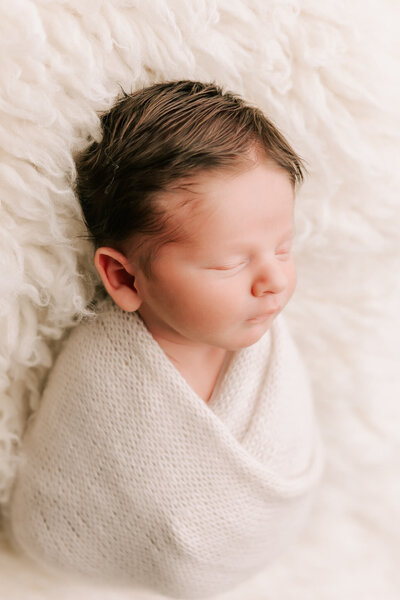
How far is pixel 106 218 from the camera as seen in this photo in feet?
2.22

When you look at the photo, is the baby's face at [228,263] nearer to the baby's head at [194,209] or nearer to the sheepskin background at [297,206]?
the baby's head at [194,209]

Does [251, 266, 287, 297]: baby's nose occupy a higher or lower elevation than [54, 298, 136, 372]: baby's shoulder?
higher

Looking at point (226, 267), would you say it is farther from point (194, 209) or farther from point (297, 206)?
point (297, 206)

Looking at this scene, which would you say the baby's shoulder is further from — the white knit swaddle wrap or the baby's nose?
the baby's nose

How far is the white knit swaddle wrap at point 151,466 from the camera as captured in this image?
2.38ft

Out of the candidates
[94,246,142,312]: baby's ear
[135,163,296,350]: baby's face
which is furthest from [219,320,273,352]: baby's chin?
[94,246,142,312]: baby's ear

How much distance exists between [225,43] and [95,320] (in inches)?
12.8

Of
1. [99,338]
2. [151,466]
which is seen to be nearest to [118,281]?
[99,338]

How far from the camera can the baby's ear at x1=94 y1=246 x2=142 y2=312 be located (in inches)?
27.2

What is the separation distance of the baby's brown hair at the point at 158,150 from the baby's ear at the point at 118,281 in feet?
0.06

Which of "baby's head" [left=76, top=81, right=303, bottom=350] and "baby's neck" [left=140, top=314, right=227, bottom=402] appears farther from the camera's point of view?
"baby's neck" [left=140, top=314, right=227, bottom=402]

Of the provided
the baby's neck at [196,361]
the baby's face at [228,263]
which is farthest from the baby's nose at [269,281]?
the baby's neck at [196,361]

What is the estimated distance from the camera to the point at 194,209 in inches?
24.7

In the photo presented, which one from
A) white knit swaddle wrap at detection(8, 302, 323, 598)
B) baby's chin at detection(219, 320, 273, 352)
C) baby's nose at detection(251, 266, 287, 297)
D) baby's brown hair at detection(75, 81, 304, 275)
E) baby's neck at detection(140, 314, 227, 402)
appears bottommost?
white knit swaddle wrap at detection(8, 302, 323, 598)
